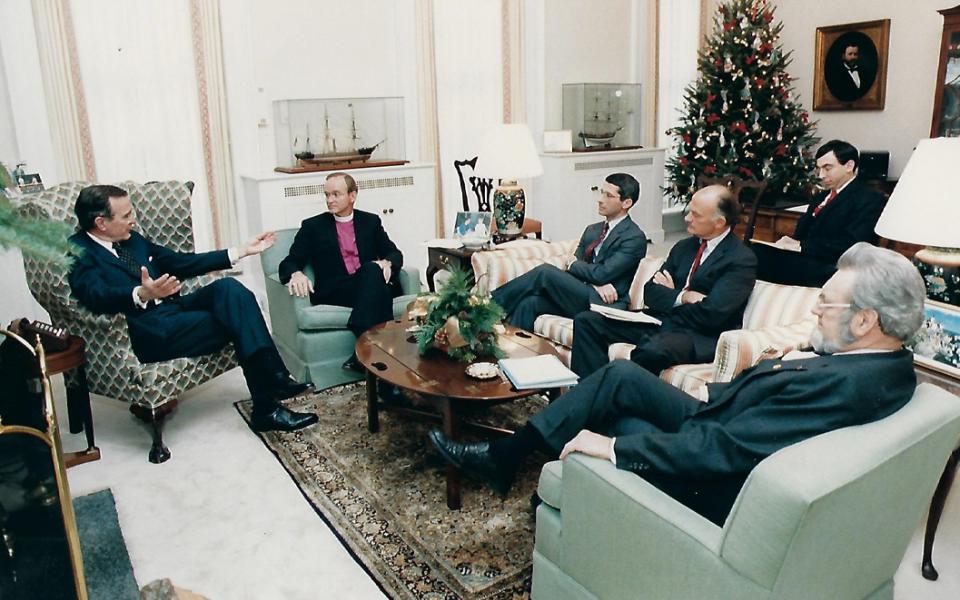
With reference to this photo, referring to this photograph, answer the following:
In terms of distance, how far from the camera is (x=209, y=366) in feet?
11.4

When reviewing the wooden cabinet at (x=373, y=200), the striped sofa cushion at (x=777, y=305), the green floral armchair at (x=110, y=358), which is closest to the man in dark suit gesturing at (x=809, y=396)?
the striped sofa cushion at (x=777, y=305)

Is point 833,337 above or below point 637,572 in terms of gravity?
above

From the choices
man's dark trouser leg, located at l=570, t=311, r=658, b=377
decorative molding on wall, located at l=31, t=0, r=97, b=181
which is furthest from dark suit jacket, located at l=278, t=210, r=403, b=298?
decorative molding on wall, located at l=31, t=0, r=97, b=181

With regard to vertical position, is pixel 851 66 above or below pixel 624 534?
above

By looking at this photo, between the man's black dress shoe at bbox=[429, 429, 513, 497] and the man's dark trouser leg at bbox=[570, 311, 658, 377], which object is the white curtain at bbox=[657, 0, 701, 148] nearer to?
the man's dark trouser leg at bbox=[570, 311, 658, 377]

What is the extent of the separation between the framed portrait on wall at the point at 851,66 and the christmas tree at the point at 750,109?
273 millimetres

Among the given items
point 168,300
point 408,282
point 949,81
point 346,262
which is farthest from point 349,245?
point 949,81

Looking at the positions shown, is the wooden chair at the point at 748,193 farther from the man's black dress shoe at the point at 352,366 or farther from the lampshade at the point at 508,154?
the man's black dress shoe at the point at 352,366

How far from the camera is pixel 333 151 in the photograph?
6.05 m

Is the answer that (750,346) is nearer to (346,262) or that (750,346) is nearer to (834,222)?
(834,222)

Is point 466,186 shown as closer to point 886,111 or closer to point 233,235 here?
point 233,235

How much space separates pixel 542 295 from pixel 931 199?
1996mm

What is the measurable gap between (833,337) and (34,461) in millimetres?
1893

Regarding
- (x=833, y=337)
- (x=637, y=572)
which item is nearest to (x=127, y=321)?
(x=637, y=572)
